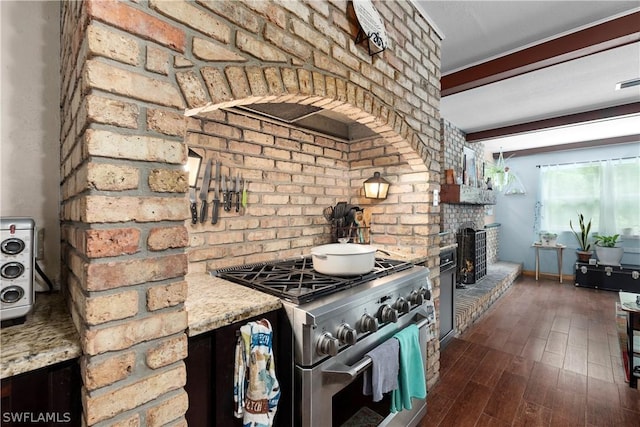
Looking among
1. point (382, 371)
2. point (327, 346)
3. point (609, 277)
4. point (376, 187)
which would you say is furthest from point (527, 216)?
point (327, 346)

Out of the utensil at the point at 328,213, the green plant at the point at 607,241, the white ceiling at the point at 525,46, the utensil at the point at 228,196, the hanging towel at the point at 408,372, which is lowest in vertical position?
the hanging towel at the point at 408,372

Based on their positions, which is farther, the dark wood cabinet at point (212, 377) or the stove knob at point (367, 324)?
the stove knob at point (367, 324)

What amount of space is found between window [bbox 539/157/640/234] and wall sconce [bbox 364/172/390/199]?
5.86 m

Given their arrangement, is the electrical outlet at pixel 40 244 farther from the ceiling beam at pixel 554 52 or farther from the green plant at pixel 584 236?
the green plant at pixel 584 236

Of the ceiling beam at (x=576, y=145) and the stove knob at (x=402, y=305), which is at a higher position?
the ceiling beam at (x=576, y=145)

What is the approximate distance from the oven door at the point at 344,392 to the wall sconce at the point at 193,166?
104 cm

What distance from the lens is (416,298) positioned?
1647 mm

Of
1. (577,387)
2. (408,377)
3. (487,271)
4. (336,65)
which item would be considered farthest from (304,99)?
(487,271)

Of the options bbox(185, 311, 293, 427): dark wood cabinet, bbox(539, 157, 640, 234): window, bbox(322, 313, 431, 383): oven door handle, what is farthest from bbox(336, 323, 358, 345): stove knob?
bbox(539, 157, 640, 234): window

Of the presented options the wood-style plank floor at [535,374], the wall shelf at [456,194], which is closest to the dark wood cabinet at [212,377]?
the wood-style plank floor at [535,374]

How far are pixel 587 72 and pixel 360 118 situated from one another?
2.87 m

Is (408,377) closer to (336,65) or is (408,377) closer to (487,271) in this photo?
(336,65)

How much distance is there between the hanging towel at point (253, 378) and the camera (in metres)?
0.95

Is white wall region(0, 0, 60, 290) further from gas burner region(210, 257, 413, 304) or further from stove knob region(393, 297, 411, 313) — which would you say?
stove knob region(393, 297, 411, 313)
